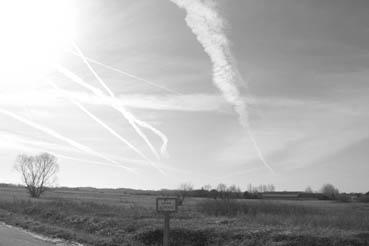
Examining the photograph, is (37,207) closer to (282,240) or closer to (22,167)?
(282,240)

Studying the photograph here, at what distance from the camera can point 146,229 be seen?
843 inches

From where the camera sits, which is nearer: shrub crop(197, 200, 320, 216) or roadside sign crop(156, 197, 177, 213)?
roadside sign crop(156, 197, 177, 213)

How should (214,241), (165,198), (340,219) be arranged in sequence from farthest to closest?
(340,219) → (214,241) → (165,198)

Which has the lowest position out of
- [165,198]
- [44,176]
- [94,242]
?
[94,242]

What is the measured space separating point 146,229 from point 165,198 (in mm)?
6473

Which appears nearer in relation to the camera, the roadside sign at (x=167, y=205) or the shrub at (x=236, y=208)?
the roadside sign at (x=167, y=205)

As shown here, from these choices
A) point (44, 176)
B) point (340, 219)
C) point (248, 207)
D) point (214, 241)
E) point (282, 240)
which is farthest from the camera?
point (44, 176)

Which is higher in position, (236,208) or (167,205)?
(236,208)

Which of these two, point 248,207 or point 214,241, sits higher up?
point 248,207

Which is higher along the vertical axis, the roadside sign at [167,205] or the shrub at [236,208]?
the shrub at [236,208]

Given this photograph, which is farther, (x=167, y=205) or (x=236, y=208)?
(x=236, y=208)

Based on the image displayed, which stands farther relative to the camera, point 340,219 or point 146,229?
point 340,219

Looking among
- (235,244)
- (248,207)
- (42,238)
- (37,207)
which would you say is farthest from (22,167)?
(235,244)

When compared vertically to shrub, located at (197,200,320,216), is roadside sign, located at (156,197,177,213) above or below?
below
